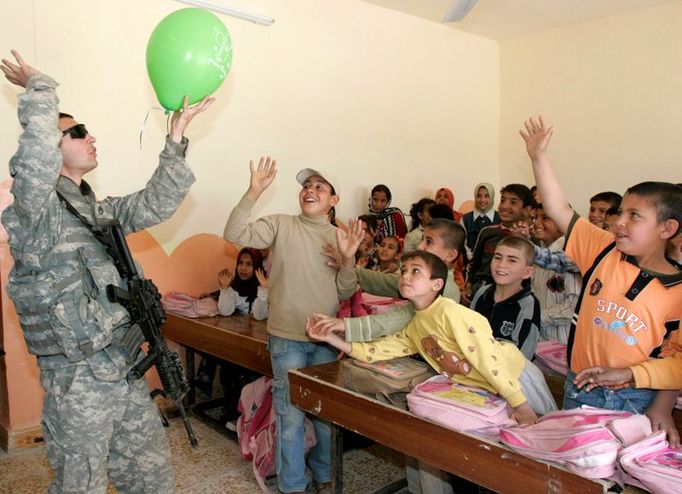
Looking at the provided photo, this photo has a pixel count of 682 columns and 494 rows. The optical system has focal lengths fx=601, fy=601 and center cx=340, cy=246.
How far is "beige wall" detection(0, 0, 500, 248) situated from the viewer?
3695 mm

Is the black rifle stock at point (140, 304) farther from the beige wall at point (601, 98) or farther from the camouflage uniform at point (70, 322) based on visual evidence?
the beige wall at point (601, 98)

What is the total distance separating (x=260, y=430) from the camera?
119 inches

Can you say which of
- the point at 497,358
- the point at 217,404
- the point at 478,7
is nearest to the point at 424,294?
the point at 497,358

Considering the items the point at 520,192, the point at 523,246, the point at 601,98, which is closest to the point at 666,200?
the point at 523,246

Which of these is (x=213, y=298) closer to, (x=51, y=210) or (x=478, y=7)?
(x=51, y=210)

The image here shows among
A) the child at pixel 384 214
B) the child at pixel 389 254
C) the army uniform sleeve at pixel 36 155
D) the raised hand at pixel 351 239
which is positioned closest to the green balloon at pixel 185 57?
the army uniform sleeve at pixel 36 155

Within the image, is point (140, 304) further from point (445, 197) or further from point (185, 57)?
point (445, 197)

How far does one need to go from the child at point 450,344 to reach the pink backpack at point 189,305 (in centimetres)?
170

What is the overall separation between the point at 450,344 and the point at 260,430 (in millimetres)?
1403

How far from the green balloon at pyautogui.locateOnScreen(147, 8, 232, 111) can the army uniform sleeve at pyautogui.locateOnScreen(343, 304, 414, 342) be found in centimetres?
100

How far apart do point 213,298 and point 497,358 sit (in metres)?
2.46

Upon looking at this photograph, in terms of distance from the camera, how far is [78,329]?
172 cm

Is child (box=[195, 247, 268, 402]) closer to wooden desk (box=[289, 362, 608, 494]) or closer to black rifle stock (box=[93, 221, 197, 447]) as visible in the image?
wooden desk (box=[289, 362, 608, 494])

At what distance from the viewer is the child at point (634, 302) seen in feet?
5.68
